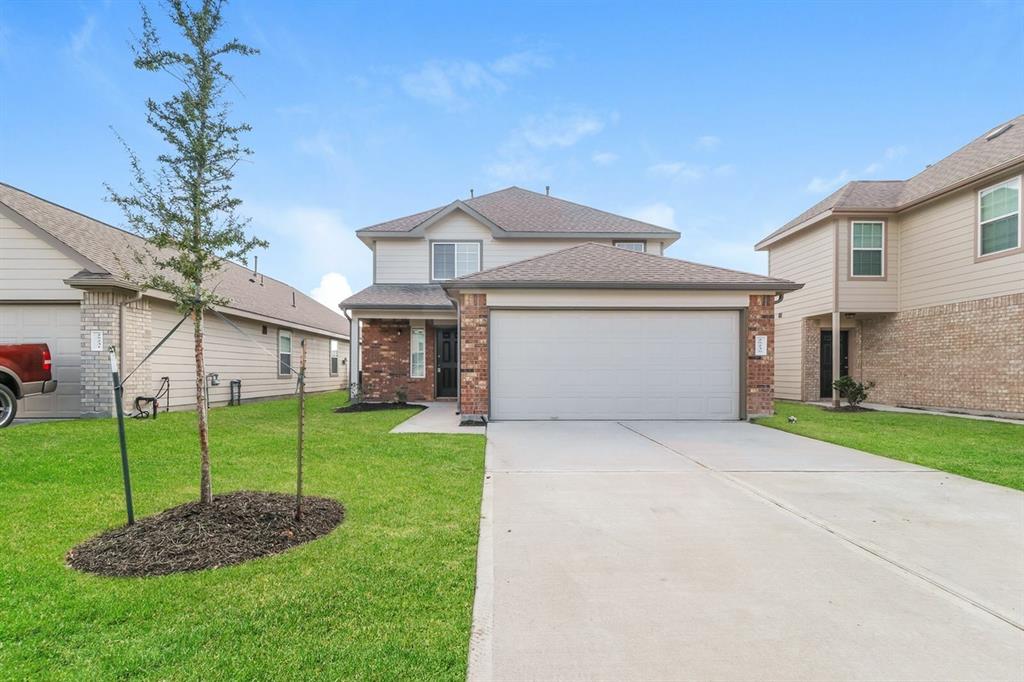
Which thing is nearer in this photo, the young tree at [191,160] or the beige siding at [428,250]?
the young tree at [191,160]

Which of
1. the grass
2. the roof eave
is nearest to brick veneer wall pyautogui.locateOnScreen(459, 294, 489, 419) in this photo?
the roof eave

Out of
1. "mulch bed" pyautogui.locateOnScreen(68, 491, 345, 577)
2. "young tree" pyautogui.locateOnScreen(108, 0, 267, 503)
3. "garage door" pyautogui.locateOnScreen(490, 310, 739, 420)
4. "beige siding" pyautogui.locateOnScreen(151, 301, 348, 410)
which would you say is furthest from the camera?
"beige siding" pyautogui.locateOnScreen(151, 301, 348, 410)

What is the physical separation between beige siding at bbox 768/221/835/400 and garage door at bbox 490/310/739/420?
17.9 ft

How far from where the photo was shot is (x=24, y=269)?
9.94 metres

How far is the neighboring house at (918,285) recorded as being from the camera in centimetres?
1068

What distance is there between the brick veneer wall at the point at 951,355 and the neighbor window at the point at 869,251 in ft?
5.01

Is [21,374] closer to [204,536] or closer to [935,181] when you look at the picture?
[204,536]

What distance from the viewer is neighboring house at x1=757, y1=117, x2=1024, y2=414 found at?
10.7 metres

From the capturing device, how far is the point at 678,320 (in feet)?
33.6

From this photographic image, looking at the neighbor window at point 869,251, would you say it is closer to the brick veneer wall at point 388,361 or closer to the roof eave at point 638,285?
the roof eave at point 638,285

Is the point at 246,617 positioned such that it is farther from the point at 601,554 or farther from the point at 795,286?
the point at 795,286

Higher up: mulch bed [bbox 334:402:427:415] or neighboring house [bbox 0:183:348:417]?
neighboring house [bbox 0:183:348:417]

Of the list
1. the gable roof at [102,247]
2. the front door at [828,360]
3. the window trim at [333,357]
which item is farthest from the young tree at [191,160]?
the window trim at [333,357]

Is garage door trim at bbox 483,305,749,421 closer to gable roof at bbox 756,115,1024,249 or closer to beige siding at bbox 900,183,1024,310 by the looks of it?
gable roof at bbox 756,115,1024,249
